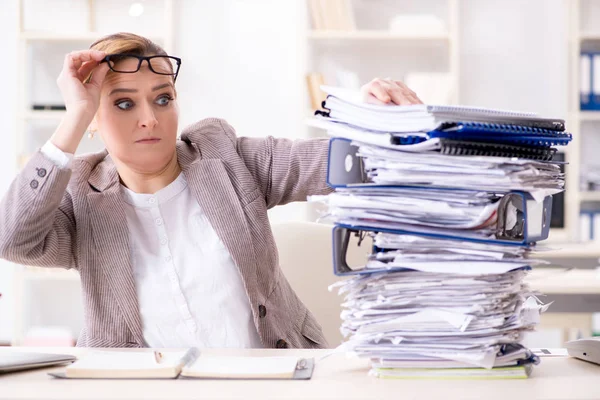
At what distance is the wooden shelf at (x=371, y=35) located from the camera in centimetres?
401

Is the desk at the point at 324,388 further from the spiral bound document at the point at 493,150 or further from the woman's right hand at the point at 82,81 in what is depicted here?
the woman's right hand at the point at 82,81

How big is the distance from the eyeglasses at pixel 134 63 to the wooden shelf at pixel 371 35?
2.51m

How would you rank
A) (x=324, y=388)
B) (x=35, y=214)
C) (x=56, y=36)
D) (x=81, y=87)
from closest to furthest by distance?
(x=324, y=388) < (x=35, y=214) < (x=81, y=87) < (x=56, y=36)

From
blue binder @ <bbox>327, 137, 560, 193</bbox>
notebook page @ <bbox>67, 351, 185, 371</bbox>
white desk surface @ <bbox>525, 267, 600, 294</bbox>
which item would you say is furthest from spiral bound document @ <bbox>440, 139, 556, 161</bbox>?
white desk surface @ <bbox>525, 267, 600, 294</bbox>

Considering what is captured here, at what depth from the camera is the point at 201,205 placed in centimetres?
156

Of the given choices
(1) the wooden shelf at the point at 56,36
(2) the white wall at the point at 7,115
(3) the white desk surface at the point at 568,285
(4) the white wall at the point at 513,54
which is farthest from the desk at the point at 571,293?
(2) the white wall at the point at 7,115

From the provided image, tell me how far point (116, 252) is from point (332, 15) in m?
2.82

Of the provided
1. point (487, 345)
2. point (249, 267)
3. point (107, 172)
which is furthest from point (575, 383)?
point (107, 172)

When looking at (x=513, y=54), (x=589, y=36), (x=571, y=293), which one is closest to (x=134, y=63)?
(x=571, y=293)

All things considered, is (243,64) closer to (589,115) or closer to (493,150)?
(589,115)

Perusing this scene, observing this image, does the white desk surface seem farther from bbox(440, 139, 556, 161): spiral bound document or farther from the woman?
bbox(440, 139, 556, 161): spiral bound document

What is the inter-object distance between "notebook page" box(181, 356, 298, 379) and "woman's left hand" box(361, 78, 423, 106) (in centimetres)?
40

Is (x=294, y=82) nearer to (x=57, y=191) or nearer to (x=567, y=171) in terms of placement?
(x=567, y=171)

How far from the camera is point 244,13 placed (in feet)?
14.5
